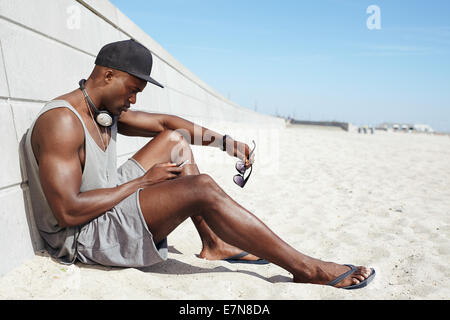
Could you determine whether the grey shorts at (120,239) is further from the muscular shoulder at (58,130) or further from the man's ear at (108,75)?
the man's ear at (108,75)

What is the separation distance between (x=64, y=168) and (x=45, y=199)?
0.40 metres

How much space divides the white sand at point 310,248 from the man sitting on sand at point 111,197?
136 mm

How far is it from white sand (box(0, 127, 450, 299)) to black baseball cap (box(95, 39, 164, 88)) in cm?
118

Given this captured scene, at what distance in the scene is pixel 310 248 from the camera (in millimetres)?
3395

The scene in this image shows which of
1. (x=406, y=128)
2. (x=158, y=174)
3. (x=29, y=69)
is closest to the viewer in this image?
(x=158, y=174)

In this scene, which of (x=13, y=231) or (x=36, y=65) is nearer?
(x=13, y=231)

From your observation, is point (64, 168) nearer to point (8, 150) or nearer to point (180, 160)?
point (8, 150)

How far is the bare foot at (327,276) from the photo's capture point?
2428 millimetres

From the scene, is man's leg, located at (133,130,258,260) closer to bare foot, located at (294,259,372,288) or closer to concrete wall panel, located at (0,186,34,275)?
bare foot, located at (294,259,372,288)

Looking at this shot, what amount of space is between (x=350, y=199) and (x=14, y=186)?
4.16m

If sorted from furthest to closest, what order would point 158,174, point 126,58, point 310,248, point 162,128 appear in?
1. point 310,248
2. point 162,128
3. point 158,174
4. point 126,58

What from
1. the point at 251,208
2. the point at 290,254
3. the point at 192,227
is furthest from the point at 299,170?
the point at 290,254

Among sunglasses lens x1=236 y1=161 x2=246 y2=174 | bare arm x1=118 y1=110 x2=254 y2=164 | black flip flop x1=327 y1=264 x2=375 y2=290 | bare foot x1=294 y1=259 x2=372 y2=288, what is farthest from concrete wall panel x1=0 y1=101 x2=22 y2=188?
black flip flop x1=327 y1=264 x2=375 y2=290

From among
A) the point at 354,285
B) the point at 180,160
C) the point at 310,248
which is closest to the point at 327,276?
the point at 354,285
